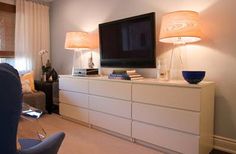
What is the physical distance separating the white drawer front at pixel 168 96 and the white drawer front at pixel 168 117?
0.06 m

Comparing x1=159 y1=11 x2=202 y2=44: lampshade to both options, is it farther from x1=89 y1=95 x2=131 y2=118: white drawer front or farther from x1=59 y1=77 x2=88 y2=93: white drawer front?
x1=59 y1=77 x2=88 y2=93: white drawer front

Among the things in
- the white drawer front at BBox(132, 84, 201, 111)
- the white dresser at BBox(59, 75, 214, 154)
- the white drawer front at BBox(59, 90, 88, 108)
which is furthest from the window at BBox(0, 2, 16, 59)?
the white drawer front at BBox(132, 84, 201, 111)

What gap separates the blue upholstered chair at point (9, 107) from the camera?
661 mm

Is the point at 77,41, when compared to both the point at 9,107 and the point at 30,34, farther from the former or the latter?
the point at 9,107

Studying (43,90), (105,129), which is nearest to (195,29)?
(105,129)

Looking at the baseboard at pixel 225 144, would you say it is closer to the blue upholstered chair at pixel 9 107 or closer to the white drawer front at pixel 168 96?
the white drawer front at pixel 168 96

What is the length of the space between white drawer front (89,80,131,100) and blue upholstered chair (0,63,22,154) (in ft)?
6.17

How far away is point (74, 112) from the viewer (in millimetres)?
3387

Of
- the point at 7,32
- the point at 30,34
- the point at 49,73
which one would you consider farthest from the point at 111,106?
the point at 7,32

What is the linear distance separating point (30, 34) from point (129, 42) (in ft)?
8.32

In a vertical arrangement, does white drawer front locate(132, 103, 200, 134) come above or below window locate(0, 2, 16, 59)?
below

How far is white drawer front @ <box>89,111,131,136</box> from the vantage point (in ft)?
8.54

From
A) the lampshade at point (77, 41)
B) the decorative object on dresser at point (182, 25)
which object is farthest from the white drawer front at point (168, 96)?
the lampshade at point (77, 41)

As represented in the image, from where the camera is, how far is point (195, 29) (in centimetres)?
213
